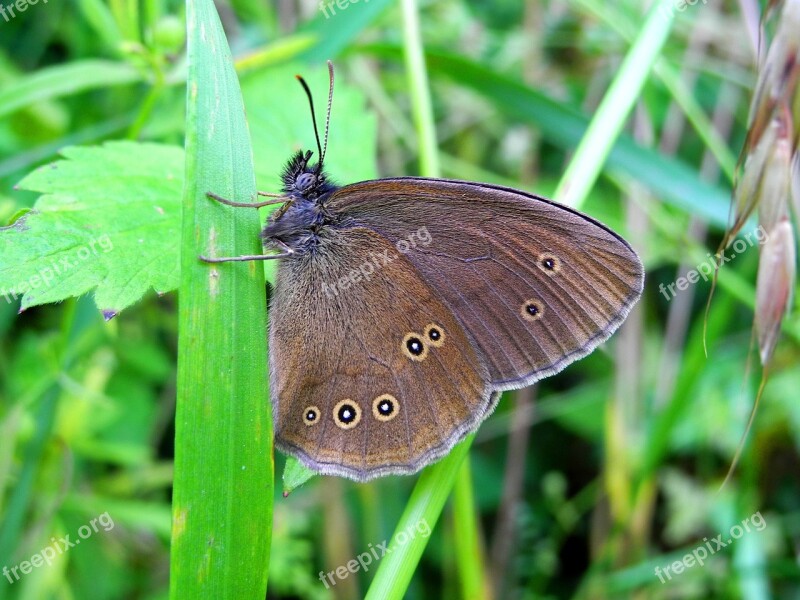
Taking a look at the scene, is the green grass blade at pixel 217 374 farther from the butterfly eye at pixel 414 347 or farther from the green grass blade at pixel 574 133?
the green grass blade at pixel 574 133

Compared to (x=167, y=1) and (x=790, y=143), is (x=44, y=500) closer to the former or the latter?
(x=167, y=1)

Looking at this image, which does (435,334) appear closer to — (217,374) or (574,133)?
(217,374)

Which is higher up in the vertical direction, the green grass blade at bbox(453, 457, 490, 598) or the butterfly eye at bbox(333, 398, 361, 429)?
the butterfly eye at bbox(333, 398, 361, 429)

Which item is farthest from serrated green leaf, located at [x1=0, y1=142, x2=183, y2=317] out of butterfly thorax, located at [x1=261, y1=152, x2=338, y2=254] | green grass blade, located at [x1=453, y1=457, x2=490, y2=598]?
green grass blade, located at [x1=453, y1=457, x2=490, y2=598]

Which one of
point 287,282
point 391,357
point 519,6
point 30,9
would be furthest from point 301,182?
point 519,6

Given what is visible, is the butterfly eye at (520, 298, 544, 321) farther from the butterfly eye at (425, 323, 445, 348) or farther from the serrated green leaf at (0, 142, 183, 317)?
the serrated green leaf at (0, 142, 183, 317)

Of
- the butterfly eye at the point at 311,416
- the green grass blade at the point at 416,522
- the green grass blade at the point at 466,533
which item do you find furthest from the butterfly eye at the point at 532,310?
the butterfly eye at the point at 311,416
